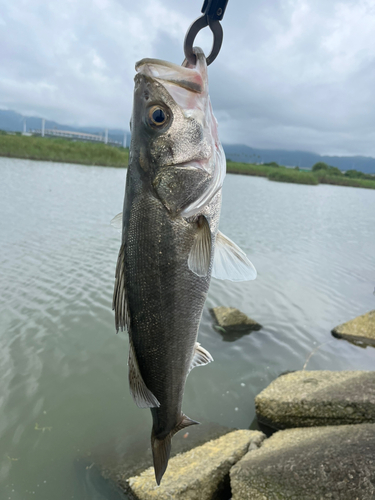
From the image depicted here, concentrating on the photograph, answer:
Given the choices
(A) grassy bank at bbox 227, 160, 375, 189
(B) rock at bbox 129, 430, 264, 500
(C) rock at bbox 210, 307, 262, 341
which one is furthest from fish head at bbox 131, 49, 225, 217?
(A) grassy bank at bbox 227, 160, 375, 189

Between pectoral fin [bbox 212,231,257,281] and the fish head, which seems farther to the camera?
pectoral fin [bbox 212,231,257,281]

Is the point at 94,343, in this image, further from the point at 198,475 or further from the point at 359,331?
the point at 359,331

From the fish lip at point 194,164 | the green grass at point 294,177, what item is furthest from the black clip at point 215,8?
the green grass at point 294,177

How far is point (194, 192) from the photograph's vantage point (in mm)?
1634

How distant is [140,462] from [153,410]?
275cm

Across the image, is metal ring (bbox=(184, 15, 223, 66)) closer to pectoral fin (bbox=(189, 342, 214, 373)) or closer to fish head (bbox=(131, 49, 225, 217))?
fish head (bbox=(131, 49, 225, 217))

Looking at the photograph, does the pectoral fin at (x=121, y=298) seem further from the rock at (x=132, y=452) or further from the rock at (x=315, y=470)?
the rock at (x=132, y=452)

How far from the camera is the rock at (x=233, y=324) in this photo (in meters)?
7.34

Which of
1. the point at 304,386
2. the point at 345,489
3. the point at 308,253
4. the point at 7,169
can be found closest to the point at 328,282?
the point at 308,253

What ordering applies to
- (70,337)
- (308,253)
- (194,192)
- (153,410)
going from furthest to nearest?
(308,253) → (70,337) → (153,410) → (194,192)

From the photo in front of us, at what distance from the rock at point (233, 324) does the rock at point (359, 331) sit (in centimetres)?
199

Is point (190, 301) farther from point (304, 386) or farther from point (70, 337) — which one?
point (70, 337)

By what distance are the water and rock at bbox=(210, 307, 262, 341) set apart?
208 mm

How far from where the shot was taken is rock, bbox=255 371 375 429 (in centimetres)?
402
